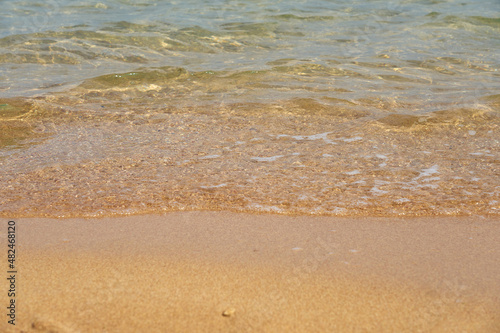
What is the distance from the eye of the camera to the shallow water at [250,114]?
Result: 10.1ft

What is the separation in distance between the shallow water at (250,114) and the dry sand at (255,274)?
0.70 feet

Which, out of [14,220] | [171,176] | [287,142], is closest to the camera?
[14,220]

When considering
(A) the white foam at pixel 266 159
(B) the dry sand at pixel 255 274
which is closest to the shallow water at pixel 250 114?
(A) the white foam at pixel 266 159

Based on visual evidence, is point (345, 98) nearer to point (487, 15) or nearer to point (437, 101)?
point (437, 101)

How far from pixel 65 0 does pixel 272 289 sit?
429 inches

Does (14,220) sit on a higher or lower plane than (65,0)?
lower

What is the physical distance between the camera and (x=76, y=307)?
6.59 feet

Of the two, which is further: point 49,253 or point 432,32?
point 432,32

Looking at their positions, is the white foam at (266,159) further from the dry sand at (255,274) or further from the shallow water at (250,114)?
the dry sand at (255,274)

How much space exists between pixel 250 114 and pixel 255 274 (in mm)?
2737

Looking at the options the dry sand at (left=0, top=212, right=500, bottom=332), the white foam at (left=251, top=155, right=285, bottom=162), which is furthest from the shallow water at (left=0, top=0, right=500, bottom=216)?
the dry sand at (left=0, top=212, right=500, bottom=332)

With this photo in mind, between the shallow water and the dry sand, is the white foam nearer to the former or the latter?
the shallow water

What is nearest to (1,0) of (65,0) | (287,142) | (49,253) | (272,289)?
(65,0)

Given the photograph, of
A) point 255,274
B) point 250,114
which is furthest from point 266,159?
point 255,274
